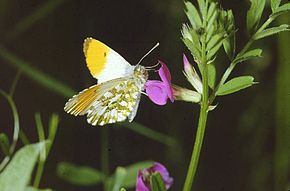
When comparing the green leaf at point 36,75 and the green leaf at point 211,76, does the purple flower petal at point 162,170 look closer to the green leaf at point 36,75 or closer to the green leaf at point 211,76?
the green leaf at point 211,76

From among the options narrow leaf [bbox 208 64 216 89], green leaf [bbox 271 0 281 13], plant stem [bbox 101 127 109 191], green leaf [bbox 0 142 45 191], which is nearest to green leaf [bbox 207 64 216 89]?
narrow leaf [bbox 208 64 216 89]

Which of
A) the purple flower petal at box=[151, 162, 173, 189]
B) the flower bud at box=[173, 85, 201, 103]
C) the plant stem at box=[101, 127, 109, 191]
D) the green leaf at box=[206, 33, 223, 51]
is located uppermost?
the green leaf at box=[206, 33, 223, 51]

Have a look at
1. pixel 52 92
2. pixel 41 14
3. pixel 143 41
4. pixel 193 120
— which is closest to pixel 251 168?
pixel 193 120

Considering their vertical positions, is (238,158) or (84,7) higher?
(84,7)

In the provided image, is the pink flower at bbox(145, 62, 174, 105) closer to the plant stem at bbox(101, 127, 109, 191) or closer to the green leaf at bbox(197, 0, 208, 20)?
the green leaf at bbox(197, 0, 208, 20)

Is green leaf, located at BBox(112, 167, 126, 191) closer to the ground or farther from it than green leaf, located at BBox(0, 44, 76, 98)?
closer to the ground

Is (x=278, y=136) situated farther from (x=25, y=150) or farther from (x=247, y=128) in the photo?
(x=25, y=150)
